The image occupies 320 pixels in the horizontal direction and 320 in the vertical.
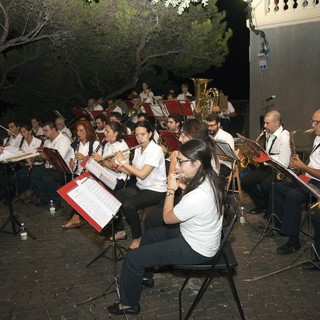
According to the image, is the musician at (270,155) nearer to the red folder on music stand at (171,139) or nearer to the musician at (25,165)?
the red folder on music stand at (171,139)

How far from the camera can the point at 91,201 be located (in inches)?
149

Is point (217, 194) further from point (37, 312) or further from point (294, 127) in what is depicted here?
point (294, 127)

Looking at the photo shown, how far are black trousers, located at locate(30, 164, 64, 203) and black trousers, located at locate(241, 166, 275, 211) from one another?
348cm

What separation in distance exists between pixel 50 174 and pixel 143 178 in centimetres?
293

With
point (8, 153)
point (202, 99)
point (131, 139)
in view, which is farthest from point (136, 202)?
point (202, 99)

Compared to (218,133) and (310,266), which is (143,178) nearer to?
(218,133)

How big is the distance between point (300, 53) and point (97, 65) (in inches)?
305

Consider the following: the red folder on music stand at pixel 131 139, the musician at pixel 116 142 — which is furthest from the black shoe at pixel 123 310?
the red folder on music stand at pixel 131 139

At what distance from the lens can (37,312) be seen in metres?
4.00

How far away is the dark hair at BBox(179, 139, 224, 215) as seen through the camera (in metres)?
3.38

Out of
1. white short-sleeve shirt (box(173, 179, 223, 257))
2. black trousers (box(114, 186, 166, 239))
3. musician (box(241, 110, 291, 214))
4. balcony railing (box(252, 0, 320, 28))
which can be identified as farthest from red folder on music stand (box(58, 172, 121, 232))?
balcony railing (box(252, 0, 320, 28))

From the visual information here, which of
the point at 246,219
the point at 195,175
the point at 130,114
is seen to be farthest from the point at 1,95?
the point at 195,175

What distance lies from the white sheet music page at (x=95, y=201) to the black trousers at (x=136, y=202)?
3.80ft

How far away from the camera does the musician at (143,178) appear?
16.7 ft
